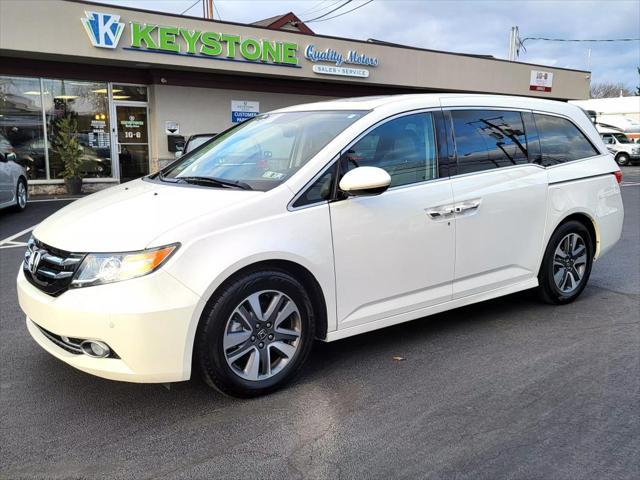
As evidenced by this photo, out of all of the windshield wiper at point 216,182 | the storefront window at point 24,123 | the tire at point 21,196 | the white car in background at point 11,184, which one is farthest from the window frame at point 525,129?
the storefront window at point 24,123

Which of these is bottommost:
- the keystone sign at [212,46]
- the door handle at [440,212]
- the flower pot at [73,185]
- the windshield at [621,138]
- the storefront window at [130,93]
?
the flower pot at [73,185]

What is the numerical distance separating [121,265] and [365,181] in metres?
1.51

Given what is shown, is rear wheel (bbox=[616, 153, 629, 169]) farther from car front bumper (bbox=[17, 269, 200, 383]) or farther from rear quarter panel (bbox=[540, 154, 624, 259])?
car front bumper (bbox=[17, 269, 200, 383])

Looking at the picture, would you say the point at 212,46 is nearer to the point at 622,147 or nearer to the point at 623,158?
the point at 622,147

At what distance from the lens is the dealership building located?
14305 mm

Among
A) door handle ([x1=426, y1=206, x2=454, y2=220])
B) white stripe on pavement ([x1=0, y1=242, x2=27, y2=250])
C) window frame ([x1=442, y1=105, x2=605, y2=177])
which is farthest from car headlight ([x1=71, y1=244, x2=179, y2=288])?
white stripe on pavement ([x1=0, y1=242, x2=27, y2=250])

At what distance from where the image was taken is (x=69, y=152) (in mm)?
14922

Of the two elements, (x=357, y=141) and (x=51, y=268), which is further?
(x=357, y=141)

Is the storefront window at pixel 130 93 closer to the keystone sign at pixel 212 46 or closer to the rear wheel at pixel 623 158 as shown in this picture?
the keystone sign at pixel 212 46

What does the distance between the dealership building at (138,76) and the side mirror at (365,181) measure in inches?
514

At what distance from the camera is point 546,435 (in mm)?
3074

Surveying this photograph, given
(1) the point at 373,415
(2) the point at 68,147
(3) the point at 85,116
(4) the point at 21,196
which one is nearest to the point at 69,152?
(2) the point at 68,147

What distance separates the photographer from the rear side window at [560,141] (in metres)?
5.00

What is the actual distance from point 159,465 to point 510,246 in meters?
3.11
